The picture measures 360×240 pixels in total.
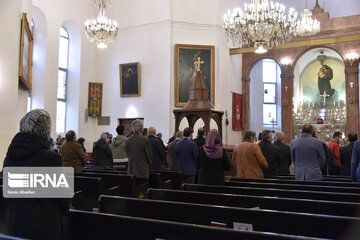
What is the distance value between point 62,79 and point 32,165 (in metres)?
14.8

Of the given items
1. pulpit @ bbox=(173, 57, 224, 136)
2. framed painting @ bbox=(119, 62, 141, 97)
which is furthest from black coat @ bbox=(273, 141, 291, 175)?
framed painting @ bbox=(119, 62, 141, 97)

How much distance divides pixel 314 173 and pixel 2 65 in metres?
5.79

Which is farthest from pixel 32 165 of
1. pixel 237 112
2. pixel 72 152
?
A: pixel 237 112

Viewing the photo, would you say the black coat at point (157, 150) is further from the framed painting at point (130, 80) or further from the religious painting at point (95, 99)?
the religious painting at point (95, 99)

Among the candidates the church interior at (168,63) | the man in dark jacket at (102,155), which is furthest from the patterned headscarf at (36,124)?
the church interior at (168,63)

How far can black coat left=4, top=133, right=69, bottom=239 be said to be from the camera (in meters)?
2.52

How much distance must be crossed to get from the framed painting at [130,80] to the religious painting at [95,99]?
3.64 ft

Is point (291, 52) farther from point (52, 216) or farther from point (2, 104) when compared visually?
point (52, 216)

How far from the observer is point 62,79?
1650 cm

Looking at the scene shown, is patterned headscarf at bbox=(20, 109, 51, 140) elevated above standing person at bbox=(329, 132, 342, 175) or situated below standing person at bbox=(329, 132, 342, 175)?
above

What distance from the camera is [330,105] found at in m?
22.1

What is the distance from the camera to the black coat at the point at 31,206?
2.52 meters

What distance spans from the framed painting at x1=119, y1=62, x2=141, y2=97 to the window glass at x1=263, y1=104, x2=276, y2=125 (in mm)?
9115

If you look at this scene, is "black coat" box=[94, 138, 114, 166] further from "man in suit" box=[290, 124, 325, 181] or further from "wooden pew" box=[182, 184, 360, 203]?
"man in suit" box=[290, 124, 325, 181]
